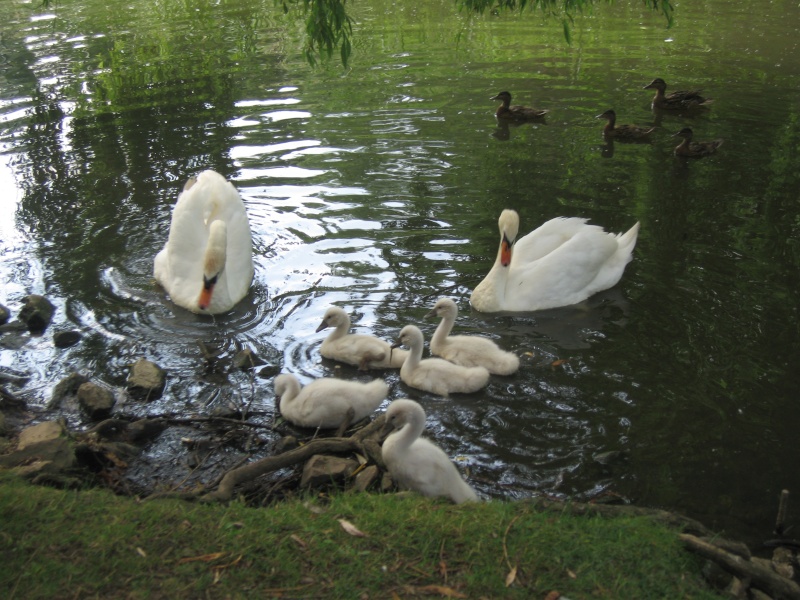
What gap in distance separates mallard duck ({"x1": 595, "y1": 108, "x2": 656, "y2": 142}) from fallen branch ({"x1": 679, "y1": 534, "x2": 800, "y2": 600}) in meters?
9.63

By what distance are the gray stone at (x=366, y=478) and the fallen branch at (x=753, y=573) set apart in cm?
207

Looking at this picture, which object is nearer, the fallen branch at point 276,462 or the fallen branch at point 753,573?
the fallen branch at point 753,573

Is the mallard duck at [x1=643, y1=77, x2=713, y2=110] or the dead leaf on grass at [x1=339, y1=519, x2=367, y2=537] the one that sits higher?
the mallard duck at [x1=643, y1=77, x2=713, y2=110]

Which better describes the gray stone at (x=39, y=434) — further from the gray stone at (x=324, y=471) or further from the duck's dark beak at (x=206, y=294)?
the duck's dark beak at (x=206, y=294)

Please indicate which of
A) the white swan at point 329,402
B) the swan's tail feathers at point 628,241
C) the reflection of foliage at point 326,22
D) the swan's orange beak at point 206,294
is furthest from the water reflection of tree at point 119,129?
the swan's tail feathers at point 628,241

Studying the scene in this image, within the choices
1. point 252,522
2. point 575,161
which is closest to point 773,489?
point 252,522

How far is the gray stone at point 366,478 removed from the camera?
5.19 meters

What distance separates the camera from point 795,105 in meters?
13.8

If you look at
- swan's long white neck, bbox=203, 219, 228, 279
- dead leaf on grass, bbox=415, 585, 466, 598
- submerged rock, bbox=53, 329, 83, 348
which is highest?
swan's long white neck, bbox=203, 219, 228, 279

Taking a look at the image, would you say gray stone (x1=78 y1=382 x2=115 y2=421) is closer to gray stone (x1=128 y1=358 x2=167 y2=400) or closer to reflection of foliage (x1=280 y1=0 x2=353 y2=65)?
gray stone (x1=128 y1=358 x2=167 y2=400)

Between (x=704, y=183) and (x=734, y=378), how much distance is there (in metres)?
5.01

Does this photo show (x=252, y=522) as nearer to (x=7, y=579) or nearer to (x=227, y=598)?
(x=227, y=598)

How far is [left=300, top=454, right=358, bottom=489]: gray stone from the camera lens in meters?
5.23

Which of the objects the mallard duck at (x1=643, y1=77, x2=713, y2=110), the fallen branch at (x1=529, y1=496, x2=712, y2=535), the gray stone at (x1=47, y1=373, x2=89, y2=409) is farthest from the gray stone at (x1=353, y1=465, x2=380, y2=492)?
the mallard duck at (x1=643, y1=77, x2=713, y2=110)
